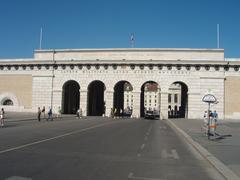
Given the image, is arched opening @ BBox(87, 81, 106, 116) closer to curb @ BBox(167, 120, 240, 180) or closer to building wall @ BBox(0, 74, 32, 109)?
building wall @ BBox(0, 74, 32, 109)

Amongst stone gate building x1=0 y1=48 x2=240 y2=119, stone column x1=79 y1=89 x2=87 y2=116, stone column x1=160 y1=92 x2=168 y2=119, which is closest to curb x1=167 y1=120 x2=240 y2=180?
stone gate building x1=0 y1=48 x2=240 y2=119

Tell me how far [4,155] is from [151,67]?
4505 centimetres

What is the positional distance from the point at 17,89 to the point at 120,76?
18216mm

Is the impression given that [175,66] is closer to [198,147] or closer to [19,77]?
[19,77]

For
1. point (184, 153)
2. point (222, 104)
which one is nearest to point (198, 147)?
point (184, 153)

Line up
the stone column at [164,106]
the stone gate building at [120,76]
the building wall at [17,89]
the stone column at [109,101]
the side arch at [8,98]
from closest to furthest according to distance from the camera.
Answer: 1. the stone gate building at [120,76]
2. the stone column at [164,106]
3. the stone column at [109,101]
4. the building wall at [17,89]
5. the side arch at [8,98]

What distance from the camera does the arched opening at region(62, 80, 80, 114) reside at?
5985 centimetres

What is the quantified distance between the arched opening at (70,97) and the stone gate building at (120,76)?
18 centimetres

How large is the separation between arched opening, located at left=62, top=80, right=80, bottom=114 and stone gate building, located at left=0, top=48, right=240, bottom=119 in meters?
0.18

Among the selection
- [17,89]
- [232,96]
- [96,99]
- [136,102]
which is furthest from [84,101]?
[232,96]

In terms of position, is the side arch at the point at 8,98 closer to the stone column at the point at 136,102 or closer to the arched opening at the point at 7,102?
the arched opening at the point at 7,102

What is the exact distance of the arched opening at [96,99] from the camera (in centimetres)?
6133

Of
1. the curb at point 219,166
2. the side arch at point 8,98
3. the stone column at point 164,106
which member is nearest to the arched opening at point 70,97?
the side arch at point 8,98

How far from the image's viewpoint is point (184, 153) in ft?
47.9
